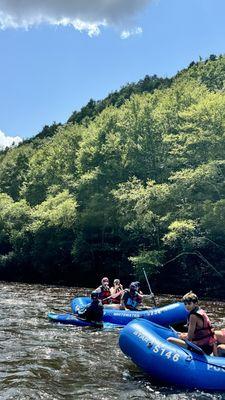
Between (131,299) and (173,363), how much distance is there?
21.3 ft

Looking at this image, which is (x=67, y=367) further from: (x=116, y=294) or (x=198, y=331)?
(x=116, y=294)

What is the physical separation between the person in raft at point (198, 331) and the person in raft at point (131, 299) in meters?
5.78

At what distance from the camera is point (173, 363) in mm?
7816

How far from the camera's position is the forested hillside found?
2606 centimetres

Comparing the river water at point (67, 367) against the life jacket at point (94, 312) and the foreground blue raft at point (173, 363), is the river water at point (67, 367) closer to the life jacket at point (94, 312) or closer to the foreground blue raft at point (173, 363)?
the foreground blue raft at point (173, 363)

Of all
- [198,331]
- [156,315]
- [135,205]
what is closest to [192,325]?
[198,331]

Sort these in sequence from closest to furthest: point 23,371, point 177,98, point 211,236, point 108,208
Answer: point 23,371 → point 211,236 → point 108,208 → point 177,98

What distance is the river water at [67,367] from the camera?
746 cm

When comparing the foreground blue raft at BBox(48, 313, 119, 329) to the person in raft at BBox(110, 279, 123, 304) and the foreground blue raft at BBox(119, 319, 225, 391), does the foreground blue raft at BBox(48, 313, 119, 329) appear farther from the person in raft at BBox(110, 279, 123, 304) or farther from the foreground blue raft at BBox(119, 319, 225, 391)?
the foreground blue raft at BBox(119, 319, 225, 391)

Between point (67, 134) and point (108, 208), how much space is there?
18942 mm

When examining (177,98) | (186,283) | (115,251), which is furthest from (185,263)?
(177,98)

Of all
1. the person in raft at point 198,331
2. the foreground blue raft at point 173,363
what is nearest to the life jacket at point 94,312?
the foreground blue raft at point 173,363

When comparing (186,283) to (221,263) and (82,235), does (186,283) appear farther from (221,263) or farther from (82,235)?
(82,235)

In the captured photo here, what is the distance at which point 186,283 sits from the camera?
26.6 meters
